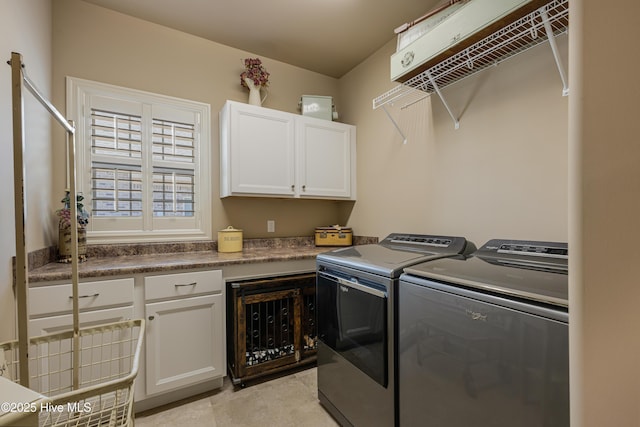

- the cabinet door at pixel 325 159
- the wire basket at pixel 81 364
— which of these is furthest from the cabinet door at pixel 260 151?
the wire basket at pixel 81 364

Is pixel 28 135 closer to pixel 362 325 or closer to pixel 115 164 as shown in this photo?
pixel 115 164

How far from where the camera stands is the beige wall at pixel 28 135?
4.10 feet

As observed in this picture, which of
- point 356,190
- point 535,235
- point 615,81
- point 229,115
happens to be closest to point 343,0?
point 229,115

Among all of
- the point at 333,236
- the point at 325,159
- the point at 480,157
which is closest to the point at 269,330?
the point at 333,236

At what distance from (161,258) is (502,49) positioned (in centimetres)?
243

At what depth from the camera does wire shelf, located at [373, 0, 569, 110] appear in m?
1.18

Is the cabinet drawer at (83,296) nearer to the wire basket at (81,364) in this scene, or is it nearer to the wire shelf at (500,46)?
the wire basket at (81,364)

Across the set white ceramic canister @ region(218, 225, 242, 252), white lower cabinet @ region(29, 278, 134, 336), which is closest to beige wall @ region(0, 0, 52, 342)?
white lower cabinet @ region(29, 278, 134, 336)

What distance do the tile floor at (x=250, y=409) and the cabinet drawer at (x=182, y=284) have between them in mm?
700

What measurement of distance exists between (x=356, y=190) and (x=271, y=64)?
1449 millimetres

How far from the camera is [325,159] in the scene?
8.77 ft

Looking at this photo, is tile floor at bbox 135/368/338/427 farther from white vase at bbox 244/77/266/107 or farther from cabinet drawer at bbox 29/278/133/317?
white vase at bbox 244/77/266/107

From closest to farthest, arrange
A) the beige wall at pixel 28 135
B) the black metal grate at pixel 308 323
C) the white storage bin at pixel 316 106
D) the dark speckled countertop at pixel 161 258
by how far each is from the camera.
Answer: the beige wall at pixel 28 135, the dark speckled countertop at pixel 161 258, the black metal grate at pixel 308 323, the white storage bin at pixel 316 106

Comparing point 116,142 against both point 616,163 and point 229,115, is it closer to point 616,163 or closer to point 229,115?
point 229,115
